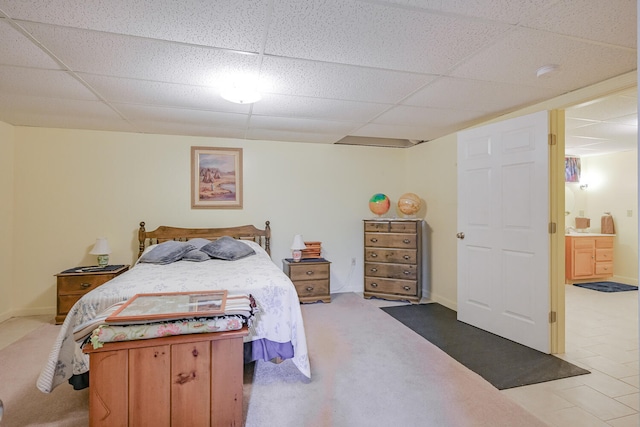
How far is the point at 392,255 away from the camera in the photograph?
429 centimetres

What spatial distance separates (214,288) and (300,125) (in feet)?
6.97

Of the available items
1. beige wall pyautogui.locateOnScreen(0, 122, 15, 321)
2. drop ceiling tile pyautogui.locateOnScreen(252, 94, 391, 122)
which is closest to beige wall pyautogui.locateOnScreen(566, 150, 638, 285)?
drop ceiling tile pyautogui.locateOnScreen(252, 94, 391, 122)

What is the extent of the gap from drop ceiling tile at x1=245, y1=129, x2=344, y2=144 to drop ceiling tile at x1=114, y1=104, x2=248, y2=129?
1.25 feet

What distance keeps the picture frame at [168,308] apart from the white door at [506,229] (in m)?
2.53

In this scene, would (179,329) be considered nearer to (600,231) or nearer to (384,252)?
(384,252)

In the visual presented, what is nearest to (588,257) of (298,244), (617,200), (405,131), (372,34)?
(617,200)

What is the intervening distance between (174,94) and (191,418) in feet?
7.67

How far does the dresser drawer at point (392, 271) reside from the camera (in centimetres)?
418

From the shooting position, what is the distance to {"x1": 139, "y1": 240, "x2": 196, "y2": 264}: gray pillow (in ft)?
10.5

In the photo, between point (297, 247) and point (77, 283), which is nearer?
Answer: point (77, 283)

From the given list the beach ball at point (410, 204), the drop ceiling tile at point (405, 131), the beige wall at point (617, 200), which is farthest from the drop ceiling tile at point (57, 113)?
the beige wall at point (617, 200)

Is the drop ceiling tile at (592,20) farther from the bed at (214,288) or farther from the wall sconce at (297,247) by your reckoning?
the wall sconce at (297,247)

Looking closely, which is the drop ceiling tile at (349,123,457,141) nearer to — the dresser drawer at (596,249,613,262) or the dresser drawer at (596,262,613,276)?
the dresser drawer at (596,249,613,262)

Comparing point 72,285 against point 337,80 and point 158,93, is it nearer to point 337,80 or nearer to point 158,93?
point 158,93
